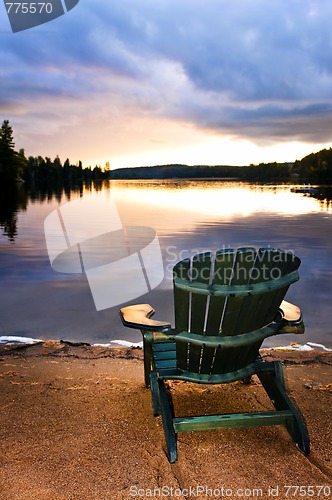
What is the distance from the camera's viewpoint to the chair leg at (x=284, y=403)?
2.93m

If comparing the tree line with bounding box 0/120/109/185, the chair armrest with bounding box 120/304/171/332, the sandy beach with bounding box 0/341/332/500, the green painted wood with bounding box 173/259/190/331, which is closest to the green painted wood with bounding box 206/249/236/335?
the green painted wood with bounding box 173/259/190/331

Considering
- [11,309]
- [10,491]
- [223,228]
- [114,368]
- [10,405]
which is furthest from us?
[223,228]

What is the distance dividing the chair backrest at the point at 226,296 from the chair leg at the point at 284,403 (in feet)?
1.30

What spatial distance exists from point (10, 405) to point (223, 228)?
2274 centimetres

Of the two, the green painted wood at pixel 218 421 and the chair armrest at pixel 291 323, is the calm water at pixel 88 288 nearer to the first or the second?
the chair armrest at pixel 291 323

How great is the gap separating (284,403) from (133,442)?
1.18 metres

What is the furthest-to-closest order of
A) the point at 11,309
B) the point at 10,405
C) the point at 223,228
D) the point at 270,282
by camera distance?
1. the point at 223,228
2. the point at 11,309
3. the point at 10,405
4. the point at 270,282

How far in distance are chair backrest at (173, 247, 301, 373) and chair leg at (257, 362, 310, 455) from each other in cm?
40

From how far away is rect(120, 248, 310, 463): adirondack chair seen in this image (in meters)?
2.79

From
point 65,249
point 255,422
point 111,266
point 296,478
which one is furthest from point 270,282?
point 65,249

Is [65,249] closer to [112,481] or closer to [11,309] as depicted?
[11,309]

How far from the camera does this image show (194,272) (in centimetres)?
284

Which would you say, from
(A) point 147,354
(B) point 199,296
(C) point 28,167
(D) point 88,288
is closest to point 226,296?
(B) point 199,296

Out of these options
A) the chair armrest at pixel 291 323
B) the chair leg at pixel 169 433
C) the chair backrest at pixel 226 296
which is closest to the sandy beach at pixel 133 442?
the chair leg at pixel 169 433
